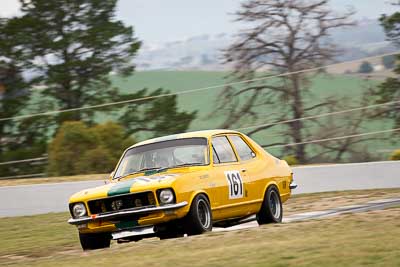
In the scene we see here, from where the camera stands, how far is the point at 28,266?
11258mm

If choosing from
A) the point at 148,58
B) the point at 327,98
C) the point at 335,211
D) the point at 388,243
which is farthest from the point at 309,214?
the point at 148,58

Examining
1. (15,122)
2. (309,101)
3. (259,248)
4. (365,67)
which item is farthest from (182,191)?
(15,122)

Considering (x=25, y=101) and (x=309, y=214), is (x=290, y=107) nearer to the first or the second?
(x=25, y=101)

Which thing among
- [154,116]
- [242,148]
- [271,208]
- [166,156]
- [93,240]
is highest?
[166,156]

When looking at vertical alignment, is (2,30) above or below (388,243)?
above

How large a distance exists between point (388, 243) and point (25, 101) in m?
25.7

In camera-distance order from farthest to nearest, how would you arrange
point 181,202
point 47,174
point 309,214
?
1. point 47,174
2. point 309,214
3. point 181,202

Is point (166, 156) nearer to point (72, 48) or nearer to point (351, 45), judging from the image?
point (351, 45)

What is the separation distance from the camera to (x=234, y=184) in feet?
45.2

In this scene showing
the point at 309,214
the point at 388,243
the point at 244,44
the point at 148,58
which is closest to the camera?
the point at 388,243

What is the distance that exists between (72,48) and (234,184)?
23.3 m

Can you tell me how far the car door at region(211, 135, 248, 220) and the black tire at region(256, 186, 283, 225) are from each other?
18.2 inches

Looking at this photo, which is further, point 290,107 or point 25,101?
point 25,101

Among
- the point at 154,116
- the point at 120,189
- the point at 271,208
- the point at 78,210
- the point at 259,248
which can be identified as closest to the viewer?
the point at 259,248
